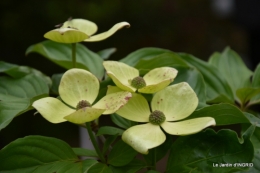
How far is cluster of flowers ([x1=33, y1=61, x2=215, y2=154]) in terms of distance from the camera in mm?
417

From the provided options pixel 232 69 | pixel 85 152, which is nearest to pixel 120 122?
pixel 85 152

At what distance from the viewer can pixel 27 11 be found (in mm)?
2354

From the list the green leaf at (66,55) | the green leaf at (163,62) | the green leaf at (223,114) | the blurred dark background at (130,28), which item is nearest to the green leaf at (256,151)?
the green leaf at (223,114)

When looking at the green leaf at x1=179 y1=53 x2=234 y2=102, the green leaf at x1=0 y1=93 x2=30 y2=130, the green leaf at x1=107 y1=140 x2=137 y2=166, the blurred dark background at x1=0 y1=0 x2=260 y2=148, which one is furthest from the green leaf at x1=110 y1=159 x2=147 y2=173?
the blurred dark background at x1=0 y1=0 x2=260 y2=148

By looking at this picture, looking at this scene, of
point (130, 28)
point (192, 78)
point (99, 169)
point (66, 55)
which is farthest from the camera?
point (130, 28)

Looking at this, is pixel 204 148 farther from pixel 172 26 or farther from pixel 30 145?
pixel 172 26

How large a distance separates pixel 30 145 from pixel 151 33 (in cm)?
229

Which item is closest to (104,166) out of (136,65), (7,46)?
(136,65)

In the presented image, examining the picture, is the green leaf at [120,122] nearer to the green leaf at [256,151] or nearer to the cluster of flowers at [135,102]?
the cluster of flowers at [135,102]

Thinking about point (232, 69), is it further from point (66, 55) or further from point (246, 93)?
point (66, 55)

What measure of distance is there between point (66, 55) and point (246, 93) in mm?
329

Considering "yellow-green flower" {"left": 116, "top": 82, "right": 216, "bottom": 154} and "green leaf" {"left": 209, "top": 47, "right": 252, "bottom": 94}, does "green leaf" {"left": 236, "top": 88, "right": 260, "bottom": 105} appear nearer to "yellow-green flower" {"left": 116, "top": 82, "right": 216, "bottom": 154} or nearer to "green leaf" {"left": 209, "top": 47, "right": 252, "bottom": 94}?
"green leaf" {"left": 209, "top": 47, "right": 252, "bottom": 94}

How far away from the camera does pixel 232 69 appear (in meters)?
0.74

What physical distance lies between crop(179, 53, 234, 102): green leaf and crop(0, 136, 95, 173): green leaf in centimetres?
29
